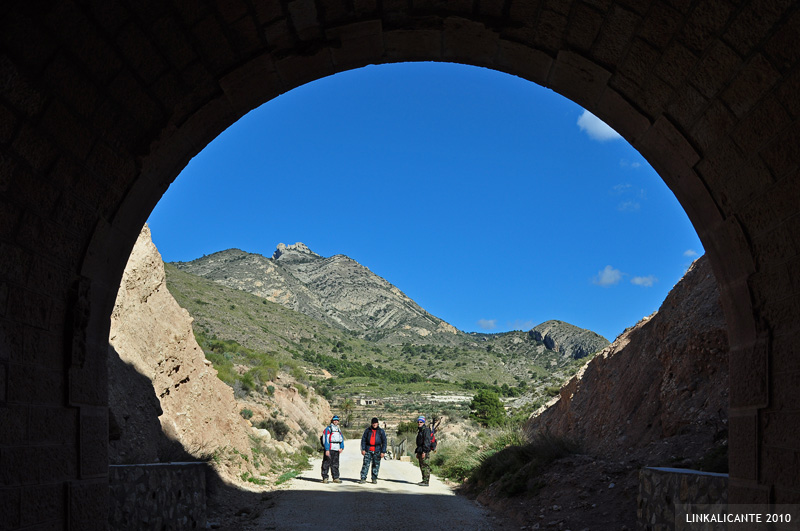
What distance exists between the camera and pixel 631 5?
486 centimetres

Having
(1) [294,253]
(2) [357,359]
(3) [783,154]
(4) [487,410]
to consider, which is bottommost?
(4) [487,410]

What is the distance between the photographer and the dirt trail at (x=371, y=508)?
38.4 feet

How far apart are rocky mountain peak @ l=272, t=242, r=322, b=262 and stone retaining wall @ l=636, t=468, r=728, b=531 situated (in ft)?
411

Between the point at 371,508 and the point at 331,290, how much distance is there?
104439 millimetres

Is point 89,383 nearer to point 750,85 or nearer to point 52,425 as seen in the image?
point 52,425

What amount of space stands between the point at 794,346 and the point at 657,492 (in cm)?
386

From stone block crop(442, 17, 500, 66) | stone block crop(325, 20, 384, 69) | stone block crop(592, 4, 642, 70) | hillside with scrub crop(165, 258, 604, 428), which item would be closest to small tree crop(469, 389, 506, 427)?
hillside with scrub crop(165, 258, 604, 428)

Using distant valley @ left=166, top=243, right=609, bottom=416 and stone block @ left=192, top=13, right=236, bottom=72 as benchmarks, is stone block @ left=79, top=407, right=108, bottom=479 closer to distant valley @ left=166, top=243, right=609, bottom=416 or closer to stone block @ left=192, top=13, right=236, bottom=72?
stone block @ left=192, top=13, right=236, bottom=72

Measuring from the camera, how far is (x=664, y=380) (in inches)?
614

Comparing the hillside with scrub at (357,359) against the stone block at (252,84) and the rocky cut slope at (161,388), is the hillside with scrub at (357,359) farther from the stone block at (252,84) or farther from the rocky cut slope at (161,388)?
the stone block at (252,84)

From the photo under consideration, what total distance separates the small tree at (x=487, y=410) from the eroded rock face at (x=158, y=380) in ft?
64.8

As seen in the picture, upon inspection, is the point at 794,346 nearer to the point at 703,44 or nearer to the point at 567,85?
the point at 703,44

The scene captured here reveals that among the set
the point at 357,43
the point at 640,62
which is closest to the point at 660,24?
the point at 640,62

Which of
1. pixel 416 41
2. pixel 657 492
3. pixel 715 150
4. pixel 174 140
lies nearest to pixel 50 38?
pixel 174 140
